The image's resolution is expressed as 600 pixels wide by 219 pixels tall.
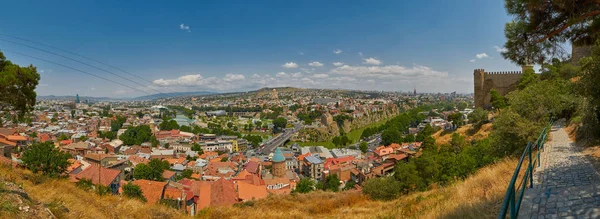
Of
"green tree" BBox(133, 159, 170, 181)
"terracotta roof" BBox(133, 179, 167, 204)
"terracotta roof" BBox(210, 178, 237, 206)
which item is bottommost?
"green tree" BBox(133, 159, 170, 181)

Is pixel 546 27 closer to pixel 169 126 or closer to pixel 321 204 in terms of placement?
pixel 321 204

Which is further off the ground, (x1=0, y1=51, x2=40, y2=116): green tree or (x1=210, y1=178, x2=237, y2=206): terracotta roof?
(x1=0, y1=51, x2=40, y2=116): green tree

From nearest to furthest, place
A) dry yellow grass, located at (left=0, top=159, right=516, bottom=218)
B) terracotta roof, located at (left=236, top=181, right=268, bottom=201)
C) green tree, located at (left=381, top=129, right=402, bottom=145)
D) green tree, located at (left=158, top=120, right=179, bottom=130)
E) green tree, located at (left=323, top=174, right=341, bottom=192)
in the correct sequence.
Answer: dry yellow grass, located at (left=0, top=159, right=516, bottom=218) < terracotta roof, located at (left=236, top=181, right=268, bottom=201) < green tree, located at (left=323, top=174, right=341, bottom=192) < green tree, located at (left=381, top=129, right=402, bottom=145) < green tree, located at (left=158, top=120, right=179, bottom=130)

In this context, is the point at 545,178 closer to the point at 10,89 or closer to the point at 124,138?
the point at 10,89

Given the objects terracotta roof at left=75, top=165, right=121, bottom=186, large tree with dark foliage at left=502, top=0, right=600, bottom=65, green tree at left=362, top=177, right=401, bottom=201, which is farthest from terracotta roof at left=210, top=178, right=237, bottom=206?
large tree with dark foliage at left=502, top=0, right=600, bottom=65

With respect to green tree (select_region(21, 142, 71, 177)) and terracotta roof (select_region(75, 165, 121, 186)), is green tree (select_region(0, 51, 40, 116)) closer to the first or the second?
green tree (select_region(21, 142, 71, 177))

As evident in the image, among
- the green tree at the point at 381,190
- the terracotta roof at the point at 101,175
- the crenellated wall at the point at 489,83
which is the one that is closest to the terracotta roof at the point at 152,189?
the terracotta roof at the point at 101,175

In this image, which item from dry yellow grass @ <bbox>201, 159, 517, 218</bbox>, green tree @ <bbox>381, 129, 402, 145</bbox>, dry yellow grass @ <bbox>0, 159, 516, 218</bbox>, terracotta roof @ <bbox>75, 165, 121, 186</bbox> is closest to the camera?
dry yellow grass @ <bbox>201, 159, 517, 218</bbox>
